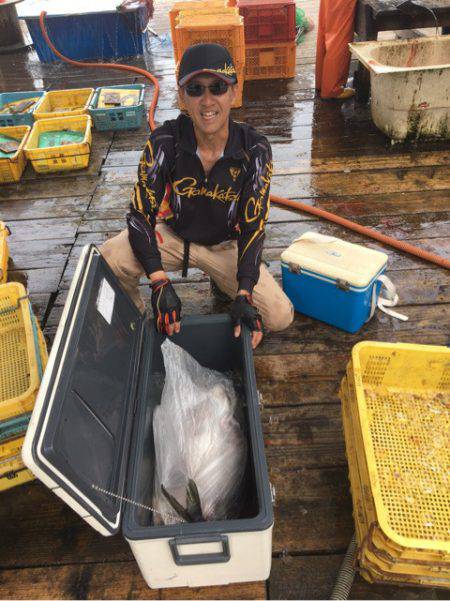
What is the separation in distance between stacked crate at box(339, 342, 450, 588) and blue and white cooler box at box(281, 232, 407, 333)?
0.51 m

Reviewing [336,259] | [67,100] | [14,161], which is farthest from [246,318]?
[67,100]

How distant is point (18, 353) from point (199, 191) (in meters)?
1.15

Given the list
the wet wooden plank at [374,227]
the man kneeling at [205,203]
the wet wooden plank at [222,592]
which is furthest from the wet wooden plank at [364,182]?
the wet wooden plank at [222,592]

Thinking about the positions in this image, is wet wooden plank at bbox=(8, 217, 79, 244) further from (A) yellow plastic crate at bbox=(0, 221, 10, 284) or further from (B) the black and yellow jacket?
(B) the black and yellow jacket

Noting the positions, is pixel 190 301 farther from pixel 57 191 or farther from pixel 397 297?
pixel 57 191

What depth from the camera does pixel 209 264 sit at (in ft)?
7.79

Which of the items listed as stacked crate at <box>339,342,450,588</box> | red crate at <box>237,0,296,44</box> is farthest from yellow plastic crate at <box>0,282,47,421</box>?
red crate at <box>237,0,296,44</box>

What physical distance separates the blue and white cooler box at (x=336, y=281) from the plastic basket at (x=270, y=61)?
3739mm

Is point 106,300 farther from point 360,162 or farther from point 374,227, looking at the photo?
point 360,162

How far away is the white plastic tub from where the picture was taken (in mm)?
3553

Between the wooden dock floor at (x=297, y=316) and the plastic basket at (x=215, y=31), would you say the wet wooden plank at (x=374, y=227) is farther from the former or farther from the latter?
the plastic basket at (x=215, y=31)

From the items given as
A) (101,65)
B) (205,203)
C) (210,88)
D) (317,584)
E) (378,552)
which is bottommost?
(317,584)

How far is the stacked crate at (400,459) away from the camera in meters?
1.33

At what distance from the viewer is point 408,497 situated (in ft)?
5.12
